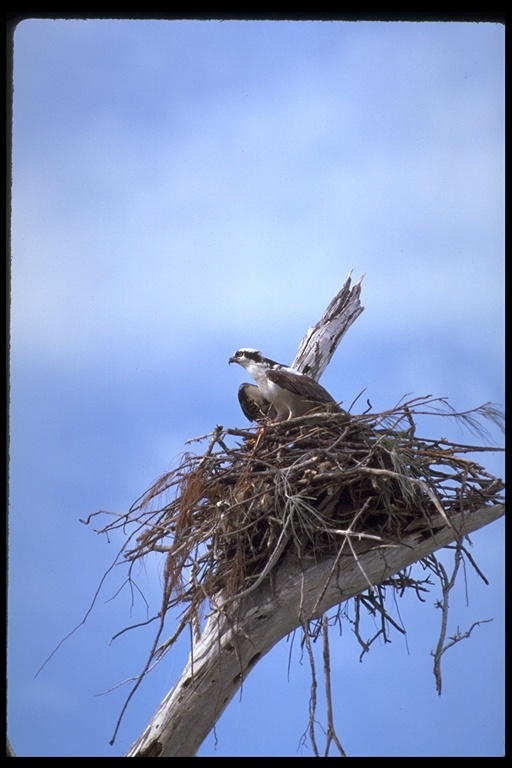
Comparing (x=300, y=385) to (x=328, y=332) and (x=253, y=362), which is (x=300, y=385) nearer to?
(x=253, y=362)

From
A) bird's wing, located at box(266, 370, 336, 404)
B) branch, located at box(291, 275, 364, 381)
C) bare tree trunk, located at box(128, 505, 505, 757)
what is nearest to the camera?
bare tree trunk, located at box(128, 505, 505, 757)

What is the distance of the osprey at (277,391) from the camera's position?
7066 mm

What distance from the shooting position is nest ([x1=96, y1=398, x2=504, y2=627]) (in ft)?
19.4

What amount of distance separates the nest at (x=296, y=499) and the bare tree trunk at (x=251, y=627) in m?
0.10

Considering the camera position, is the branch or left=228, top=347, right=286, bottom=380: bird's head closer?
left=228, top=347, right=286, bottom=380: bird's head

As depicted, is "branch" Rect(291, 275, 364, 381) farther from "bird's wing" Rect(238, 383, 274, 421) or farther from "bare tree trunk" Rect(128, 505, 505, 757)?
"bare tree trunk" Rect(128, 505, 505, 757)

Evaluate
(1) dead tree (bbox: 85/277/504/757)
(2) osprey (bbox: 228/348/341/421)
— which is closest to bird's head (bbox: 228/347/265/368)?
(2) osprey (bbox: 228/348/341/421)

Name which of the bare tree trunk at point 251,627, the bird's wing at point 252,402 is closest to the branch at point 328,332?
the bird's wing at point 252,402

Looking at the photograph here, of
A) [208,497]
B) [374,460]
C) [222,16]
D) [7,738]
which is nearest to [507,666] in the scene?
[374,460]

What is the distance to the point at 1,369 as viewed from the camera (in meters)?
5.03

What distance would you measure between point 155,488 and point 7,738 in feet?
5.80

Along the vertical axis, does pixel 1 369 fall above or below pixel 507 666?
above

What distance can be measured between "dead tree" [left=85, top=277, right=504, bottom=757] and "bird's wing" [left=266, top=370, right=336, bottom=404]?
609 millimetres
